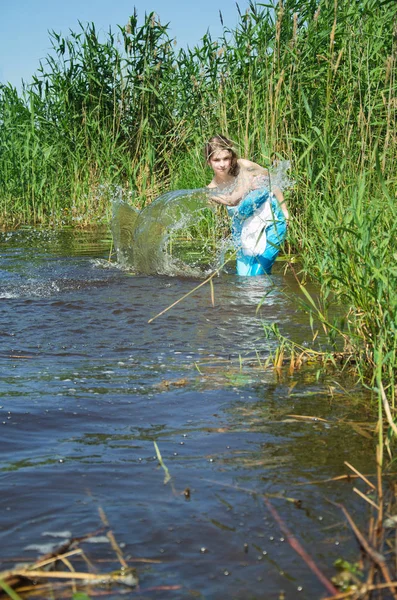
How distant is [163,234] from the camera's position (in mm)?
8812

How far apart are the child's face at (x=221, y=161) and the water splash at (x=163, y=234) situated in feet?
2.15

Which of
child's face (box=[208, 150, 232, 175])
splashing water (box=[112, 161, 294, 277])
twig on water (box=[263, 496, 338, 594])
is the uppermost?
child's face (box=[208, 150, 232, 175])

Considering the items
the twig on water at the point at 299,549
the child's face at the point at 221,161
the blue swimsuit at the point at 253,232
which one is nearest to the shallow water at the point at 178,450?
the twig on water at the point at 299,549

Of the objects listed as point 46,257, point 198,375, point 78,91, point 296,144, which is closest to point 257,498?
point 198,375

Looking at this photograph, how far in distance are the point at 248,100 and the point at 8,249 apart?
3.86 metres

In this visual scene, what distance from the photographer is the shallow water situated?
2171mm

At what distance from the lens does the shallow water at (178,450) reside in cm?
217

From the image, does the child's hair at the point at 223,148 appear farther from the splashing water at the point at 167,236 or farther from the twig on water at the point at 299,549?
the twig on water at the point at 299,549

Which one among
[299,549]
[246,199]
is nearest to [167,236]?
[246,199]

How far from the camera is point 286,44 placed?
7895 mm

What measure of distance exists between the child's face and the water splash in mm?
655

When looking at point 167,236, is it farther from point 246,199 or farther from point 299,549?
point 299,549

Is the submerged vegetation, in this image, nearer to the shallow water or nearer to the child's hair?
the child's hair

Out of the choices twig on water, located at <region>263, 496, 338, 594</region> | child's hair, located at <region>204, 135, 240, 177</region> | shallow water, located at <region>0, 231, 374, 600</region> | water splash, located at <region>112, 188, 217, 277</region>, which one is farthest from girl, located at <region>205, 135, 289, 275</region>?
twig on water, located at <region>263, 496, 338, 594</region>
